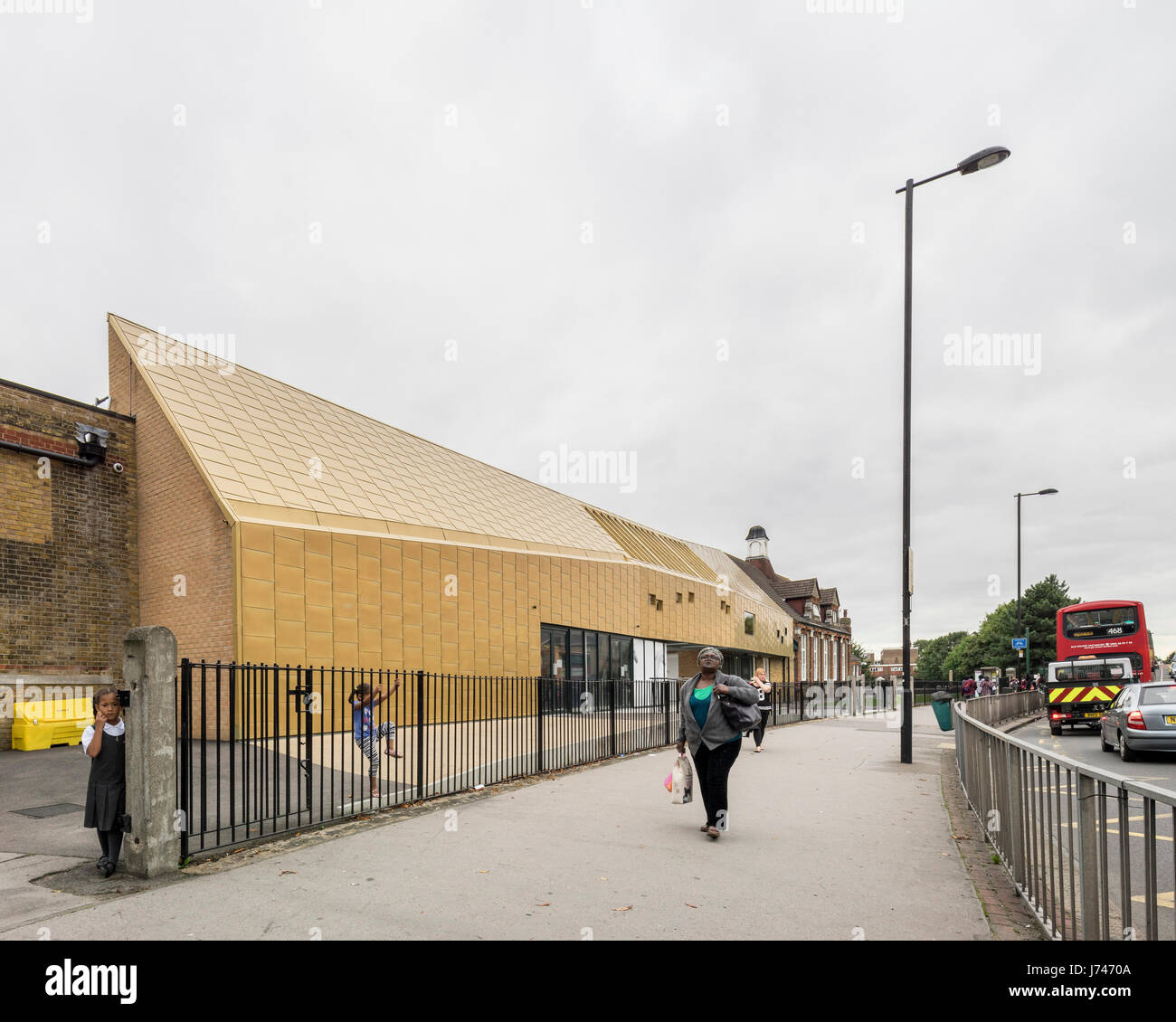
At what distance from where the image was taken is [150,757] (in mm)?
6348

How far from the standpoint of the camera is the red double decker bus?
2601 cm

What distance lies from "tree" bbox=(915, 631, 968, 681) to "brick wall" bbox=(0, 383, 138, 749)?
168 metres

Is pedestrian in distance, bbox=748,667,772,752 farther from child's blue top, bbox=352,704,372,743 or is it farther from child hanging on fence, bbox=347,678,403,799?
child's blue top, bbox=352,704,372,743

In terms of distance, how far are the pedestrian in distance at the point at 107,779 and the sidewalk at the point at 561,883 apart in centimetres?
30

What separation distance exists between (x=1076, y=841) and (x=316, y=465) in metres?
17.7

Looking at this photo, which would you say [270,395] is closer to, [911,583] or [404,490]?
[404,490]

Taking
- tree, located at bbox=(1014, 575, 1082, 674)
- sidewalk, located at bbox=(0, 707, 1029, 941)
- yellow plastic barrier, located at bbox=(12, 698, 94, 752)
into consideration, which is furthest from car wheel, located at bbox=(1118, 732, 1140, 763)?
tree, located at bbox=(1014, 575, 1082, 674)

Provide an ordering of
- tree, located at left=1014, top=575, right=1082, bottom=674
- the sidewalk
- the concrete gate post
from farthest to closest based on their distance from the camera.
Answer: tree, located at left=1014, top=575, right=1082, bottom=674 < the concrete gate post < the sidewalk

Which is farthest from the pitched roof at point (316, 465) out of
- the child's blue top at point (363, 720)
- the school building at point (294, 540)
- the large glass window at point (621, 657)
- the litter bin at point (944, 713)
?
the litter bin at point (944, 713)

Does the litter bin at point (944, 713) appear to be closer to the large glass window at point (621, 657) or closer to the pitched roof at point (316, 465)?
the large glass window at point (621, 657)

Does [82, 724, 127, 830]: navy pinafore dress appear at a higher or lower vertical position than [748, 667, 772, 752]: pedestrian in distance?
higher

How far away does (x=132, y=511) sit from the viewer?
58.9 feet
